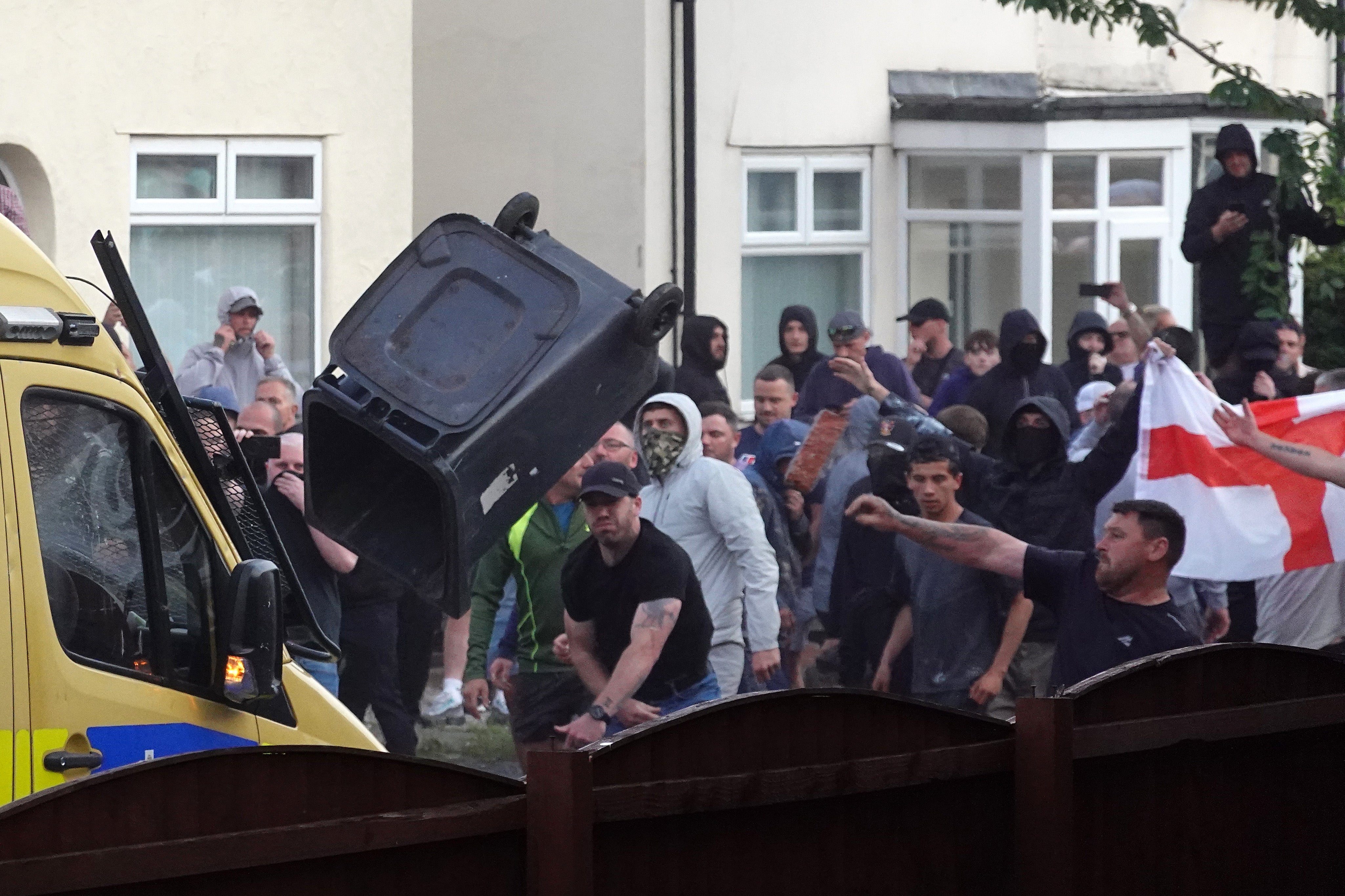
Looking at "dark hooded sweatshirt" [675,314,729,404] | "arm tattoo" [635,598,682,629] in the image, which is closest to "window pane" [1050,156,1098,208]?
"dark hooded sweatshirt" [675,314,729,404]

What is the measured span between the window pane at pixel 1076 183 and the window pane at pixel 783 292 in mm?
1770

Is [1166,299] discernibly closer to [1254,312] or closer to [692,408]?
[1254,312]

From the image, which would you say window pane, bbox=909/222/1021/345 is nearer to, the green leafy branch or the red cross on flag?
the green leafy branch

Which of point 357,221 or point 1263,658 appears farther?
point 357,221

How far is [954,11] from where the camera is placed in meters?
17.5

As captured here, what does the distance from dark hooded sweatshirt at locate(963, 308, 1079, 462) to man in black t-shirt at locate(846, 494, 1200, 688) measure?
3619 mm

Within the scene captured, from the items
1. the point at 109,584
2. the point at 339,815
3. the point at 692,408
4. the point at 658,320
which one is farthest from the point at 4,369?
the point at 692,408

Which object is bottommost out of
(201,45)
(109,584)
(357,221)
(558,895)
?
(558,895)

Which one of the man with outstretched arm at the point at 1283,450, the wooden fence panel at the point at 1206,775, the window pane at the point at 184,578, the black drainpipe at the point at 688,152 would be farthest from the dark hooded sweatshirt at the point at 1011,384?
the window pane at the point at 184,578

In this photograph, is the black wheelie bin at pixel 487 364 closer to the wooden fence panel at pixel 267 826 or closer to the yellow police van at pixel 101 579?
the yellow police van at pixel 101 579

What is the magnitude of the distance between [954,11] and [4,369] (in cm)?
1401

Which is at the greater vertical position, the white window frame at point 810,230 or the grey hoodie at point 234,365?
the white window frame at point 810,230

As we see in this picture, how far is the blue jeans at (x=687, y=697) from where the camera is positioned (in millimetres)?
8141

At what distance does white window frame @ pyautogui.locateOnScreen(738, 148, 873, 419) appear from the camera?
17062mm
